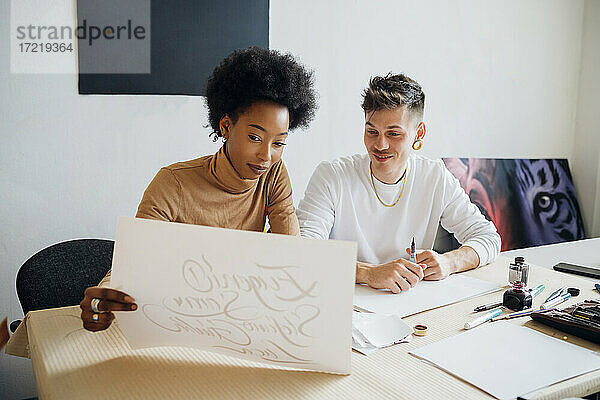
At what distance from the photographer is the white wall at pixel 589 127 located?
3.33m

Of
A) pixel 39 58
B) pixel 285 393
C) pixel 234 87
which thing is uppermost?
pixel 39 58

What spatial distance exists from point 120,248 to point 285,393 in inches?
14.4

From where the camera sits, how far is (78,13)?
1952mm

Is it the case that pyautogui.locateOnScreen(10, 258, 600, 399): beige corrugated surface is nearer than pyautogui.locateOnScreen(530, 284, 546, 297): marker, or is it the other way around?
pyautogui.locateOnScreen(10, 258, 600, 399): beige corrugated surface

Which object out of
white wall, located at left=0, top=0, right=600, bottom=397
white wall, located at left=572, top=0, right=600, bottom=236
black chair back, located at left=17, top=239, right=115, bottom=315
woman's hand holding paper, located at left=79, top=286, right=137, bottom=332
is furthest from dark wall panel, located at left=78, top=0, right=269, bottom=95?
white wall, located at left=572, top=0, right=600, bottom=236

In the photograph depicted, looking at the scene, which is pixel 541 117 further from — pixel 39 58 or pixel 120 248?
pixel 120 248

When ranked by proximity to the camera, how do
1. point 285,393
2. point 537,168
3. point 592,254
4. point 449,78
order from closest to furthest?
1. point 285,393
2. point 592,254
3. point 449,78
4. point 537,168

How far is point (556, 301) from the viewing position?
1.36 meters

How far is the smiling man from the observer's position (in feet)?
5.90

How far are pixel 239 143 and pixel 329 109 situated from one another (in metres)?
1.33

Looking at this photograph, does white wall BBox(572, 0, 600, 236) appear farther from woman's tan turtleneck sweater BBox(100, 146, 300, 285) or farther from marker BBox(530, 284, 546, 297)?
woman's tan turtleneck sweater BBox(100, 146, 300, 285)

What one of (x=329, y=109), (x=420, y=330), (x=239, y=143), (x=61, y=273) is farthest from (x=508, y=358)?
(x=329, y=109)

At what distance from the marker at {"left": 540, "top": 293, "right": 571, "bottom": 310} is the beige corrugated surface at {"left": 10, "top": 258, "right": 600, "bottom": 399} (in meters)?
0.18

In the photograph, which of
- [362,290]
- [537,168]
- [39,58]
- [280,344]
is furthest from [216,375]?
[537,168]
